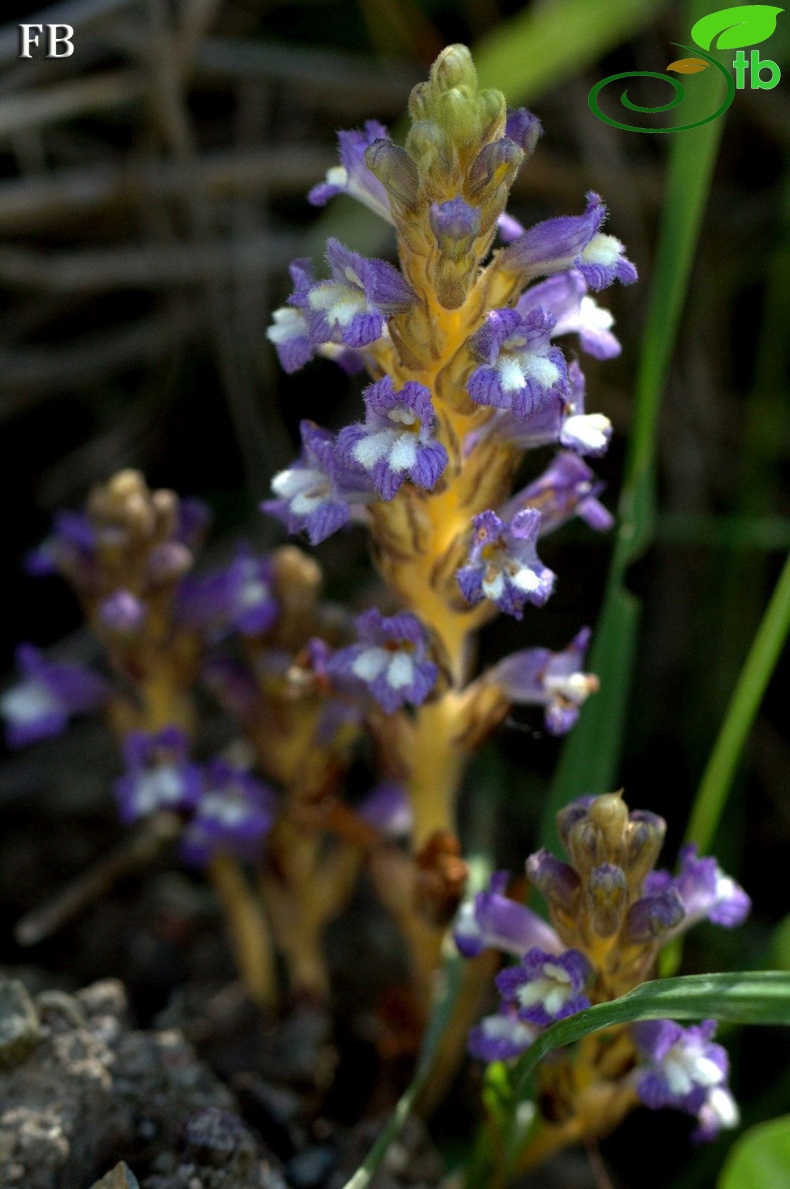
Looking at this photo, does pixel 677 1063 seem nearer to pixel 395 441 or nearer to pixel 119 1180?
pixel 119 1180

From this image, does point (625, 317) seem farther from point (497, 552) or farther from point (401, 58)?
point (497, 552)

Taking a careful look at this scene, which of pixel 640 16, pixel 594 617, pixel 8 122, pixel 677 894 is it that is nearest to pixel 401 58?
pixel 640 16

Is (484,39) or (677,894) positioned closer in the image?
(677,894)

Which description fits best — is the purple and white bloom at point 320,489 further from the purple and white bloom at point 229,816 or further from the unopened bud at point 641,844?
the purple and white bloom at point 229,816

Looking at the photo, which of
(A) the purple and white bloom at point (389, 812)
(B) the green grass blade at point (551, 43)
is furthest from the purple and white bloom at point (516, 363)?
(B) the green grass blade at point (551, 43)

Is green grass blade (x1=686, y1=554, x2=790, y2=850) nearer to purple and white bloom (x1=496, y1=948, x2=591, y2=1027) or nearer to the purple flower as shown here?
purple and white bloom (x1=496, y1=948, x2=591, y2=1027)
